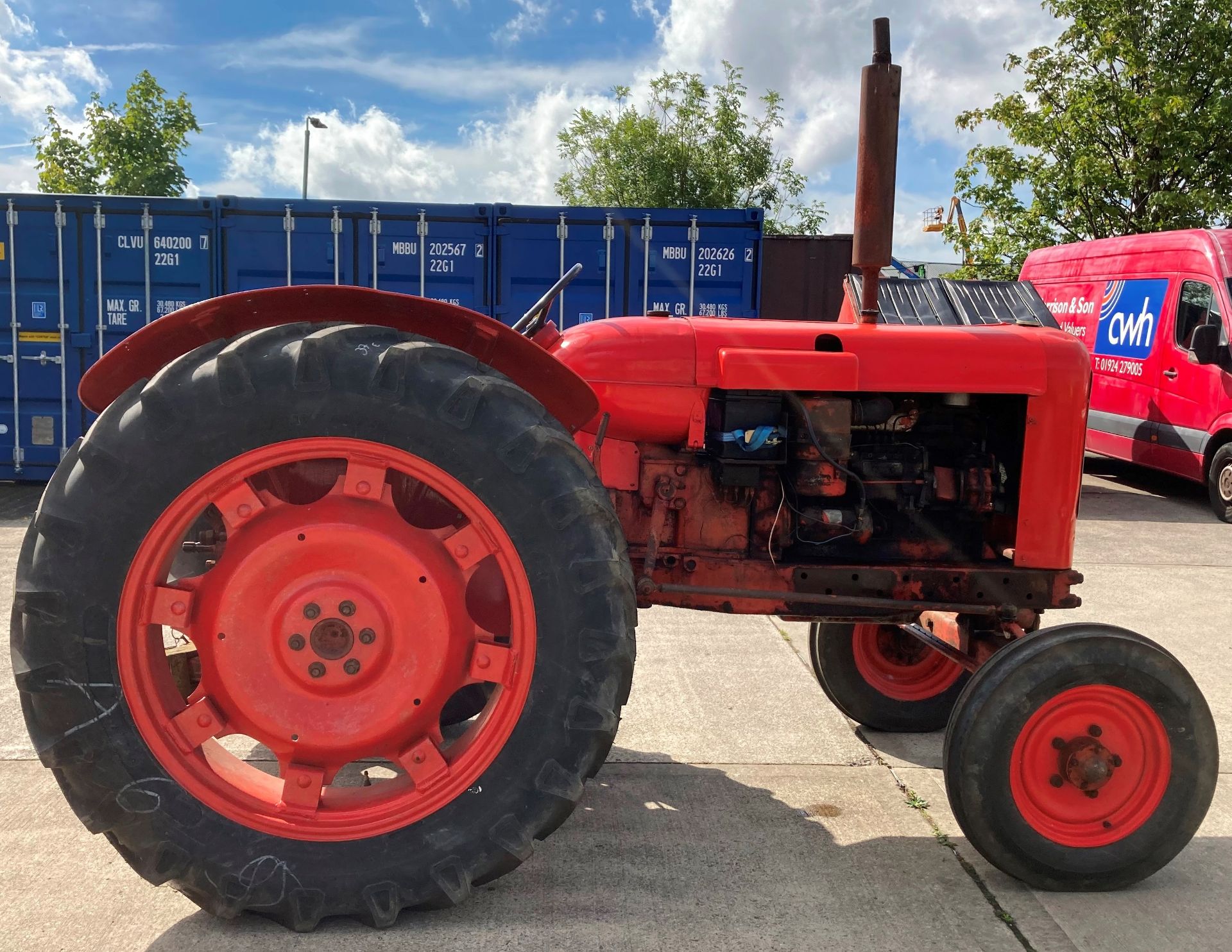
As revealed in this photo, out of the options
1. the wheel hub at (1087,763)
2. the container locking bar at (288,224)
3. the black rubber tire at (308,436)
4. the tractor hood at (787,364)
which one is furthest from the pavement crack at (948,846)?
the container locking bar at (288,224)

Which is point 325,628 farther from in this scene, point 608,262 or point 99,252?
point 99,252

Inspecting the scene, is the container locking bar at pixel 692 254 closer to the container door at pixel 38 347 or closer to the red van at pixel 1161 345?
the red van at pixel 1161 345

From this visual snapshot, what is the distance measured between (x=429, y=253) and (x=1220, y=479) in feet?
25.7

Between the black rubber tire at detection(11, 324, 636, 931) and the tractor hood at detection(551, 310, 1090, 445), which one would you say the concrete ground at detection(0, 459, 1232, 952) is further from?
the tractor hood at detection(551, 310, 1090, 445)

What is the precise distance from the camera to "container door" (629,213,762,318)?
977 centimetres

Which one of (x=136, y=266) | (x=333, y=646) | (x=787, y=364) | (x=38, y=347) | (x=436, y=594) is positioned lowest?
(x=333, y=646)

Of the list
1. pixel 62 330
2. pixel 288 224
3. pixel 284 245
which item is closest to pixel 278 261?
pixel 284 245

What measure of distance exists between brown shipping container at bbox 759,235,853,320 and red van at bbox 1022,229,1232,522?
2574mm

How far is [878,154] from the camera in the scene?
2.82 m

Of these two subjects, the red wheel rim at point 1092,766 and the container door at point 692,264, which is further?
the container door at point 692,264

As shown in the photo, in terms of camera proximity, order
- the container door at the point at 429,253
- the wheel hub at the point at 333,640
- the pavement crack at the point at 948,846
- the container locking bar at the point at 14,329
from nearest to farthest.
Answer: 1. the wheel hub at the point at 333,640
2. the pavement crack at the point at 948,846
3. the container locking bar at the point at 14,329
4. the container door at the point at 429,253

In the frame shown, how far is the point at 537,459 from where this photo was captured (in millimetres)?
2252

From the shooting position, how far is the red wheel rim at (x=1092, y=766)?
2658 millimetres

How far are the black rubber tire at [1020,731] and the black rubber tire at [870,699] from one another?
1096 millimetres
